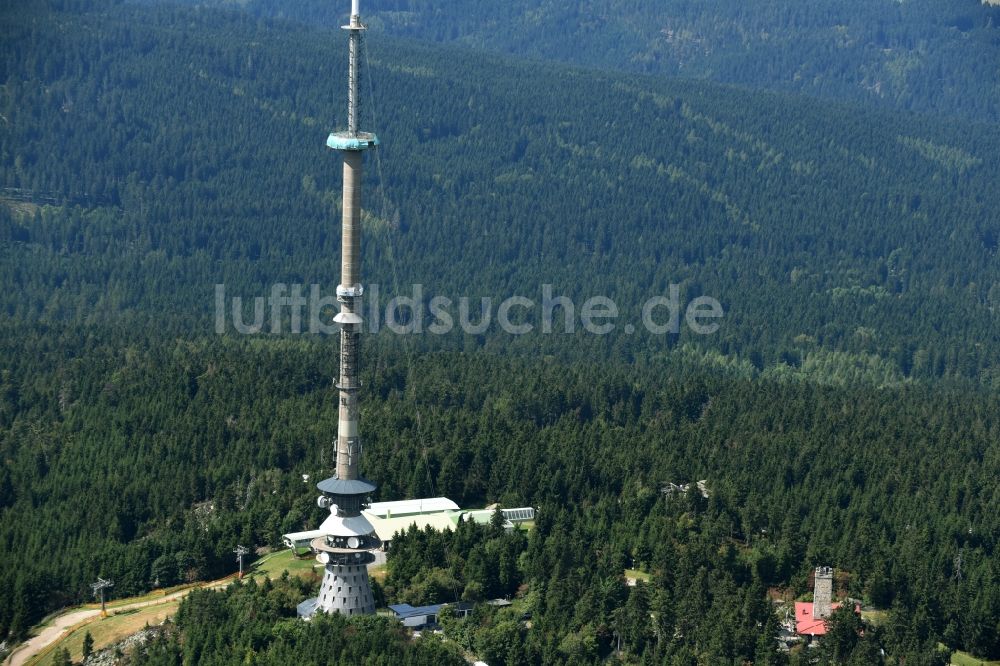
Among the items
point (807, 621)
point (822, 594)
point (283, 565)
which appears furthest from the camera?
point (283, 565)

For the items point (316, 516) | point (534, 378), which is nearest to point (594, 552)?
point (316, 516)

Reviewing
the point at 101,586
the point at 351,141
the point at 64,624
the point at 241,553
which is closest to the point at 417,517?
the point at 241,553

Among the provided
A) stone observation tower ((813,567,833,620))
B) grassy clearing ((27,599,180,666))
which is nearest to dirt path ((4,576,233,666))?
grassy clearing ((27,599,180,666))

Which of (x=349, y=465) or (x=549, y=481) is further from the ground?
(x=349, y=465)

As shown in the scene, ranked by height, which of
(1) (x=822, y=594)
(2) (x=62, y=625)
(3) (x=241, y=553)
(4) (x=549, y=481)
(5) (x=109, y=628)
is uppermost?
(1) (x=822, y=594)

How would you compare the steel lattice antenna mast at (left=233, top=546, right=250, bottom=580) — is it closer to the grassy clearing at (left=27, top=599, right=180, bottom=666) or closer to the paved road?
the paved road

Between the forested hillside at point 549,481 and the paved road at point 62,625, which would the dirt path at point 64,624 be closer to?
the paved road at point 62,625

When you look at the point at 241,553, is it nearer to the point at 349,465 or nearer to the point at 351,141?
the point at 349,465
